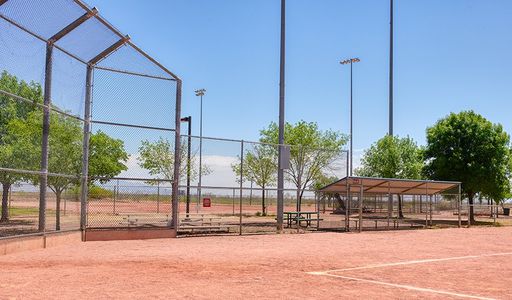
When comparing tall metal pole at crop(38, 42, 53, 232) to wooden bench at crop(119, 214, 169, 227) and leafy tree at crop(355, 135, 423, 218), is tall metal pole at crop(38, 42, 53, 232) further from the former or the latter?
leafy tree at crop(355, 135, 423, 218)

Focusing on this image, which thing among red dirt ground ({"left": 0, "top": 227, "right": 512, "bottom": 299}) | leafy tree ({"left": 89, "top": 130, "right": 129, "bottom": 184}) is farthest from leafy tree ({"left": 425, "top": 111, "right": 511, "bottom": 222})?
leafy tree ({"left": 89, "top": 130, "right": 129, "bottom": 184})

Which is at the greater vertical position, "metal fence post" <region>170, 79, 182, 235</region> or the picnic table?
"metal fence post" <region>170, 79, 182, 235</region>

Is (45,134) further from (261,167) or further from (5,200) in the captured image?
(261,167)

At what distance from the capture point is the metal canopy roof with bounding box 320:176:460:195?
21.2 meters

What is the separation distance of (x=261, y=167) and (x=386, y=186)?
594 cm

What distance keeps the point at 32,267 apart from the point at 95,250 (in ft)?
10.2

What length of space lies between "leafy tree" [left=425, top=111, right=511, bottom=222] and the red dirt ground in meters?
17.0

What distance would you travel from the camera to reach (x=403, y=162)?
38.1m

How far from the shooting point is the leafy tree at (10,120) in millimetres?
13984

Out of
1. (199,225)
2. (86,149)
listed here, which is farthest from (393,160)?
(86,149)

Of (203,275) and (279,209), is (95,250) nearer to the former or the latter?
(203,275)

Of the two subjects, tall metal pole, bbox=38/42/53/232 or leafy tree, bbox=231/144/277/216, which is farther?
leafy tree, bbox=231/144/277/216

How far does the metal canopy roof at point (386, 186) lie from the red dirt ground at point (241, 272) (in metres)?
6.52

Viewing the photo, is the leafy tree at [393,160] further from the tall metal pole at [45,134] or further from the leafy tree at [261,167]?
the tall metal pole at [45,134]
